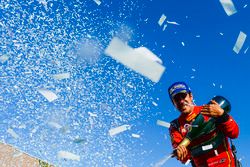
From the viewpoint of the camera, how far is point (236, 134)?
17.5 ft

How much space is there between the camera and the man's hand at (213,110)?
5.06 metres

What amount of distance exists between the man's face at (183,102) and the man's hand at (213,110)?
17.4 inches

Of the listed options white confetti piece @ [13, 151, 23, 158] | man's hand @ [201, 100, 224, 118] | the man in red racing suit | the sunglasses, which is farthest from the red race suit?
white confetti piece @ [13, 151, 23, 158]

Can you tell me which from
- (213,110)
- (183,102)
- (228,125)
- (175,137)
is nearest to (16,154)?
(175,137)

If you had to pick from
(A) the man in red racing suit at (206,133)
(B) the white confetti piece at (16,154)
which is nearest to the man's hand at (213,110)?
(A) the man in red racing suit at (206,133)

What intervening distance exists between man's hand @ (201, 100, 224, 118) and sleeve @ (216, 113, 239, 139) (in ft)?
0.35

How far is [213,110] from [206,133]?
0.41 metres

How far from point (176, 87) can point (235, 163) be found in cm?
113

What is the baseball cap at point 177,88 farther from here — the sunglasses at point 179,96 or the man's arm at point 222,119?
the man's arm at point 222,119

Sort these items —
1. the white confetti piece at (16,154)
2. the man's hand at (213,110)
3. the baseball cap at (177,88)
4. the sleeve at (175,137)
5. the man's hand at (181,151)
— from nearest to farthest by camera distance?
the man's hand at (213,110), the man's hand at (181,151), the baseball cap at (177,88), the sleeve at (175,137), the white confetti piece at (16,154)

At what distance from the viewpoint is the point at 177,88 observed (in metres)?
5.50

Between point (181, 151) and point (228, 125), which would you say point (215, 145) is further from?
point (181, 151)

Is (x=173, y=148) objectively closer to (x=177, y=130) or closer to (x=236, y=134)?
(x=177, y=130)

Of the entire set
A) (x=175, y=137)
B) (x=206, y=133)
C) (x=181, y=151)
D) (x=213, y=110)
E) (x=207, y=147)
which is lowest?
(x=175, y=137)
